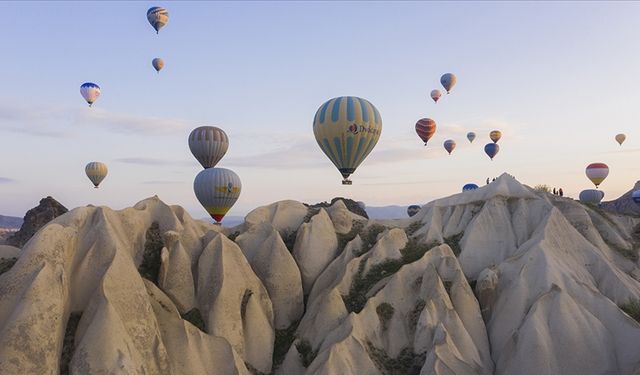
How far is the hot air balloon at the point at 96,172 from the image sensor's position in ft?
241

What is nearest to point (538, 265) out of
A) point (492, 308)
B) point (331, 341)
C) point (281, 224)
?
point (492, 308)

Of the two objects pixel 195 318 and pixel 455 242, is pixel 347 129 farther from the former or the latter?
pixel 195 318

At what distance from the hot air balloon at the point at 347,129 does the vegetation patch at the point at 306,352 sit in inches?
705

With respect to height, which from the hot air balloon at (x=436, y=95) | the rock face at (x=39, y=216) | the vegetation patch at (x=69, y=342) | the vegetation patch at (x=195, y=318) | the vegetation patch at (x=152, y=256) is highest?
the hot air balloon at (x=436, y=95)

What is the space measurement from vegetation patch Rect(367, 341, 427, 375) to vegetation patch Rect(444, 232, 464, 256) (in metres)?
9.92

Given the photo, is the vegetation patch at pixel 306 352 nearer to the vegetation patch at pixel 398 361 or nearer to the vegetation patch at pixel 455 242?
the vegetation patch at pixel 398 361

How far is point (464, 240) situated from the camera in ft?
120

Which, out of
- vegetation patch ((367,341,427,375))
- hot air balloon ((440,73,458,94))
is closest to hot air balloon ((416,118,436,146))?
hot air balloon ((440,73,458,94))

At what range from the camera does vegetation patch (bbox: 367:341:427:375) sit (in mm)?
27188

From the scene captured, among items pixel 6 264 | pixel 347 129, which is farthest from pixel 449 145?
pixel 6 264

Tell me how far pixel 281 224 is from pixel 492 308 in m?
15.8

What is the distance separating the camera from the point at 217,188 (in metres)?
46.2

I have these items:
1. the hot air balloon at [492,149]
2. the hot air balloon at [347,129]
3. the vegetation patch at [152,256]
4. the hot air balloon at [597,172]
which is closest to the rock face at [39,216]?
the vegetation patch at [152,256]

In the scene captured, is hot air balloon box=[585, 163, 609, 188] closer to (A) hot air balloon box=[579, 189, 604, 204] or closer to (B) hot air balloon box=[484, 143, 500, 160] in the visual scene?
(A) hot air balloon box=[579, 189, 604, 204]
